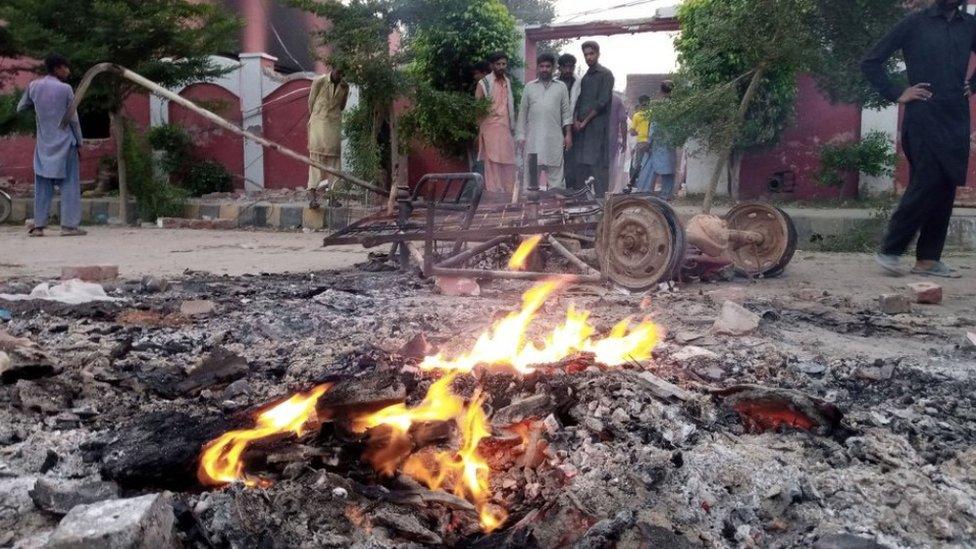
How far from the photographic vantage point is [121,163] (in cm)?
1298

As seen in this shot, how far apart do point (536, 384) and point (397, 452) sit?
590 mm

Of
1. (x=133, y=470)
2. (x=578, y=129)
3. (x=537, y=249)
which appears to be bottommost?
(x=133, y=470)

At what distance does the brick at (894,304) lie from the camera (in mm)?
4680

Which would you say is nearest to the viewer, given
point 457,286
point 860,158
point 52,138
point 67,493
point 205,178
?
point 67,493

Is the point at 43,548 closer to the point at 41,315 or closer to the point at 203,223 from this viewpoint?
the point at 41,315

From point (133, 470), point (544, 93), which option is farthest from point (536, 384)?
point (544, 93)

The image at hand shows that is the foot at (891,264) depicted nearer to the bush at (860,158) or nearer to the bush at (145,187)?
the bush at (860,158)

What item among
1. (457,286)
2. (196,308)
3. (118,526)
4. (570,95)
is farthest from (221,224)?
(118,526)

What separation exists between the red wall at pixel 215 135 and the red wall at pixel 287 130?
58cm

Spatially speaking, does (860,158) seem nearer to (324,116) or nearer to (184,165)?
(324,116)

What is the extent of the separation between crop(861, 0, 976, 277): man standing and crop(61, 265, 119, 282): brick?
5985mm

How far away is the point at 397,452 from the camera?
7.86ft

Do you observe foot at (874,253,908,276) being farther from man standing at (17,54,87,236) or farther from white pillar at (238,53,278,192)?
white pillar at (238,53,278,192)

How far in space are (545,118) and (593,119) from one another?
87 centimetres
